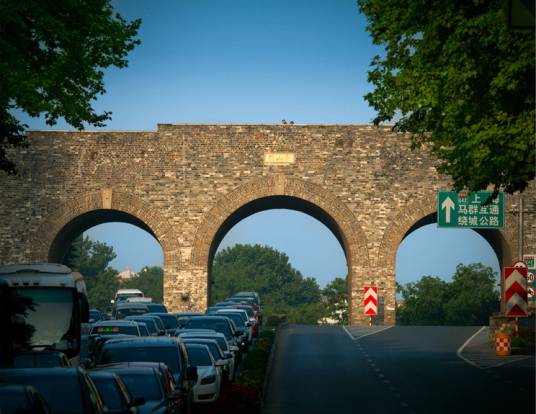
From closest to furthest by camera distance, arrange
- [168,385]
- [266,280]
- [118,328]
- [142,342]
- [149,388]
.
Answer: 1. [149,388]
2. [168,385]
3. [142,342]
4. [118,328]
5. [266,280]

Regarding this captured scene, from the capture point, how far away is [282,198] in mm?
59031

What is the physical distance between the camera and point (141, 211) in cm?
5762

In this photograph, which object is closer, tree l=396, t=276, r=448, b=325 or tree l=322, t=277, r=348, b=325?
tree l=396, t=276, r=448, b=325

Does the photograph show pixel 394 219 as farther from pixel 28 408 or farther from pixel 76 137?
pixel 28 408

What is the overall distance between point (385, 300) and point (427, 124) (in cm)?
2920

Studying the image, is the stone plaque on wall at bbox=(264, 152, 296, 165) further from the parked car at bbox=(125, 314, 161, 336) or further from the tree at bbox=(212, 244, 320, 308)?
the tree at bbox=(212, 244, 320, 308)

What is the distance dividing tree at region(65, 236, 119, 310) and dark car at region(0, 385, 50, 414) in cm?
13993

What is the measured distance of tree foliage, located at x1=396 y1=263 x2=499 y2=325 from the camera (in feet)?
366

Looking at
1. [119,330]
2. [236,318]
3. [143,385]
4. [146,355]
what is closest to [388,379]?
[119,330]

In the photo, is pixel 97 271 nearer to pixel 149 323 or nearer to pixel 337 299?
pixel 337 299

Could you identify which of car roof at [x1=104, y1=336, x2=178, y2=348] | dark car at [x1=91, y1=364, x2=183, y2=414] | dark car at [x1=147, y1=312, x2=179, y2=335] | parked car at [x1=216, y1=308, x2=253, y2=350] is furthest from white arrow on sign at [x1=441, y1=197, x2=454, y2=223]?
dark car at [x1=91, y1=364, x2=183, y2=414]

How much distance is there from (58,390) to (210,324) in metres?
24.1

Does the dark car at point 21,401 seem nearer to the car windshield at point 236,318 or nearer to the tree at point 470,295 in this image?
the car windshield at point 236,318

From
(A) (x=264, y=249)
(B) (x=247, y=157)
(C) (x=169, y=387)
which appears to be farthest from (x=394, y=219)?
(A) (x=264, y=249)
